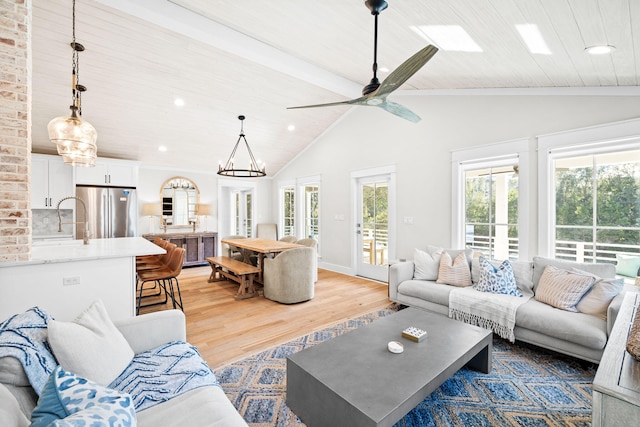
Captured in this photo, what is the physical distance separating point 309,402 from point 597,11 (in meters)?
2.73

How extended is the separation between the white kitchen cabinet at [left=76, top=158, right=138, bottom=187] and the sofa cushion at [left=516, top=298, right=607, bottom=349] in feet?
21.0

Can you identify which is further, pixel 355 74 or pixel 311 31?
pixel 355 74

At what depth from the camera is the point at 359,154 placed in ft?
18.0

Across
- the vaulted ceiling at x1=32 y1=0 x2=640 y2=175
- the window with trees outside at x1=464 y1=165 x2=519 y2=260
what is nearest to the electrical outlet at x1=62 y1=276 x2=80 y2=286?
the vaulted ceiling at x1=32 y1=0 x2=640 y2=175

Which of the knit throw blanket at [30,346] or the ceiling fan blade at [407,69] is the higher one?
the ceiling fan blade at [407,69]

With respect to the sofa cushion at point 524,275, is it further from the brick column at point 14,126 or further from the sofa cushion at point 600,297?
the brick column at point 14,126

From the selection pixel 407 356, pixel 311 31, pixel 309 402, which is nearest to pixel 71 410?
pixel 309 402

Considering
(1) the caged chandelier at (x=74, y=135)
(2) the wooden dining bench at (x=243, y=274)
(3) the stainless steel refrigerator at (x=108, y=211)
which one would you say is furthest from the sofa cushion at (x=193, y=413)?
(3) the stainless steel refrigerator at (x=108, y=211)

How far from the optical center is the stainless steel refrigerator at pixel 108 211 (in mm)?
5129

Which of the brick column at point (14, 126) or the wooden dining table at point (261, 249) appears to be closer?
the brick column at point (14, 126)

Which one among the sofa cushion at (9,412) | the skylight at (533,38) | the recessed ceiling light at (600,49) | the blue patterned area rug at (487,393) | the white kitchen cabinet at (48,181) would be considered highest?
the skylight at (533,38)

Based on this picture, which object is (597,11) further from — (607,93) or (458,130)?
(458,130)

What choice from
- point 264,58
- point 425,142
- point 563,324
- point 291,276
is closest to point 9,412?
point 291,276

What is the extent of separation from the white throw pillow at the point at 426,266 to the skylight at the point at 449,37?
2.31m
